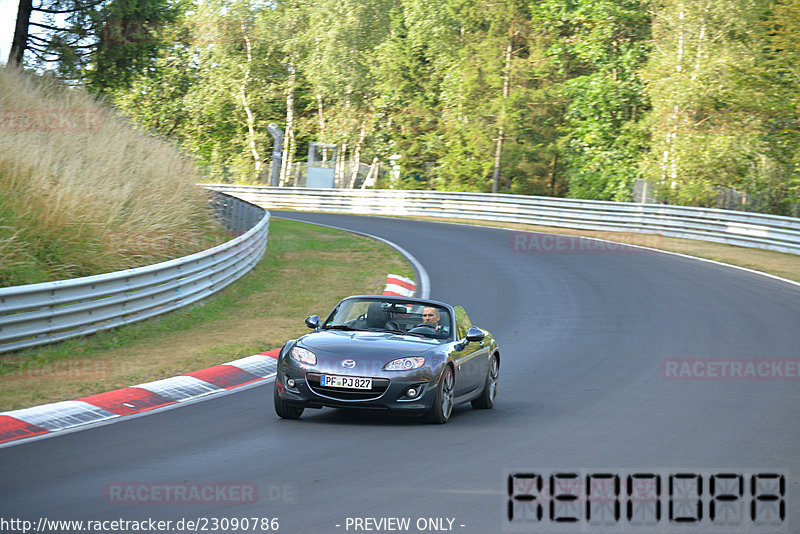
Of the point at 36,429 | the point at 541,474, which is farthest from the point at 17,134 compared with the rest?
the point at 541,474

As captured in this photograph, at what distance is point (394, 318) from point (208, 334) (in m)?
5.13

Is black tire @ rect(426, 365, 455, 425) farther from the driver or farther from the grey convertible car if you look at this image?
the driver

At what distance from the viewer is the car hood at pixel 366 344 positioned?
30.5 ft

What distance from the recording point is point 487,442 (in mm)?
8695

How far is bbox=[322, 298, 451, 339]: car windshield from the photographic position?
10336 millimetres

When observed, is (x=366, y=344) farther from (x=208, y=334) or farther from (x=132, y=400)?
(x=208, y=334)

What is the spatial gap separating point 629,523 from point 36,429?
206 inches

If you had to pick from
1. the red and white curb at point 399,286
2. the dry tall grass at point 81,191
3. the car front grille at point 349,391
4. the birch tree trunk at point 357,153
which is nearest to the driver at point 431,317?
the car front grille at point 349,391

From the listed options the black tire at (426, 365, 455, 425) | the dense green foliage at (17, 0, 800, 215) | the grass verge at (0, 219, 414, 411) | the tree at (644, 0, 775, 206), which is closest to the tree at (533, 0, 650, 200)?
the dense green foliage at (17, 0, 800, 215)

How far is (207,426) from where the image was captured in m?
8.93

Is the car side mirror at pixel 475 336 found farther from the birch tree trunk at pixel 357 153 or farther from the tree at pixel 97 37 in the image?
the birch tree trunk at pixel 357 153

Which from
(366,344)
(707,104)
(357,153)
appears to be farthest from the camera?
(357,153)

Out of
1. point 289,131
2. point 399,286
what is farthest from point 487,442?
point 289,131

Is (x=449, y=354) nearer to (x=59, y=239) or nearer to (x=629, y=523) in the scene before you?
(x=629, y=523)
